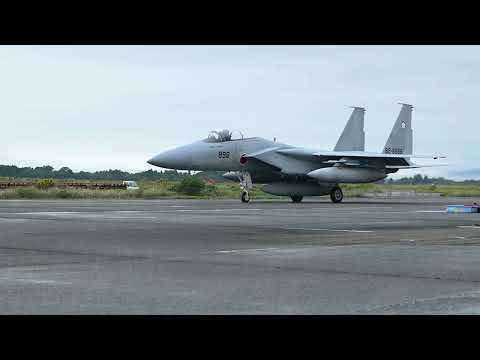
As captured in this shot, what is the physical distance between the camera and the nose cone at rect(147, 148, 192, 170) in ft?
117

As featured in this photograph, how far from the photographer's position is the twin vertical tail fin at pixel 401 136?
43906mm

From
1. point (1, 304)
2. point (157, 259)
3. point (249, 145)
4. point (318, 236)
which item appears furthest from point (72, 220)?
point (249, 145)

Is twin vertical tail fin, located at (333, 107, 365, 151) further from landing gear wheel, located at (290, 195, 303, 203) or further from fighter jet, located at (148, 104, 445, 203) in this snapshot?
landing gear wheel, located at (290, 195, 303, 203)

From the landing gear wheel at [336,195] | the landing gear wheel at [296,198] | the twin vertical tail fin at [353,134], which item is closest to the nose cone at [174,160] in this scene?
the landing gear wheel at [296,198]

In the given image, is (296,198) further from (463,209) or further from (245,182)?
(463,209)

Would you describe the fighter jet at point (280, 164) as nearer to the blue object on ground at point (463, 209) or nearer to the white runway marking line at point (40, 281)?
the blue object on ground at point (463, 209)

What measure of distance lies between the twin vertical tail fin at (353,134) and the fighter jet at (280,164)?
3468 millimetres

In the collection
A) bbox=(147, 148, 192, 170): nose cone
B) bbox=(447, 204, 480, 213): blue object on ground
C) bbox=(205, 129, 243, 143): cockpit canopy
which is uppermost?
bbox=(205, 129, 243, 143): cockpit canopy

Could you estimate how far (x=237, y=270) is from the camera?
29.9 feet

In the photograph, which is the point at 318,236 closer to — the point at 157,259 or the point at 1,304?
the point at 157,259

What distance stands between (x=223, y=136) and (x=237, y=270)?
27.3 meters

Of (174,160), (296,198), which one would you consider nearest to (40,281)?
(174,160)

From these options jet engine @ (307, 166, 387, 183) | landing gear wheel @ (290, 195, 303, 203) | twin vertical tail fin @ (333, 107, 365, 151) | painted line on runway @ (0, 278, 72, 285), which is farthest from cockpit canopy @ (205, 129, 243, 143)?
painted line on runway @ (0, 278, 72, 285)

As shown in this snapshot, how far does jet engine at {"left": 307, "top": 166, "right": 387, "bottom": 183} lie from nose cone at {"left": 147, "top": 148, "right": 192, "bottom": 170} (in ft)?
19.4
